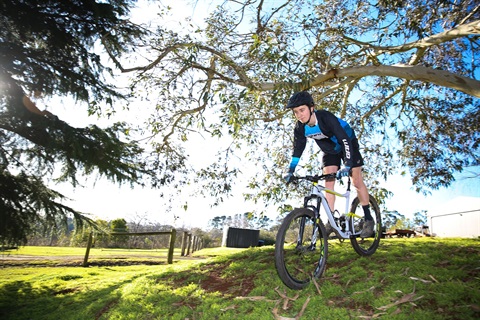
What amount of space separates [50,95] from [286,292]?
8.51 meters

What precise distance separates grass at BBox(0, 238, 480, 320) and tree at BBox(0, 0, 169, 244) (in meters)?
2.51

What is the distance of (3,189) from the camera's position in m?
7.54

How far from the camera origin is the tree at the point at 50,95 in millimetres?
7731

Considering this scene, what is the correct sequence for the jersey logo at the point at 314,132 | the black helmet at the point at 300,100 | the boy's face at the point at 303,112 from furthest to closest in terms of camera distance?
the jersey logo at the point at 314,132 → the boy's face at the point at 303,112 → the black helmet at the point at 300,100

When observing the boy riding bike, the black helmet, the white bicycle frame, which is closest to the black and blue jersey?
the boy riding bike

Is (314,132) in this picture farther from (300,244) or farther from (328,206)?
(300,244)

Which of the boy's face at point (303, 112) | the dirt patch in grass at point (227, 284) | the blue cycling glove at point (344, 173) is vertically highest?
the boy's face at point (303, 112)

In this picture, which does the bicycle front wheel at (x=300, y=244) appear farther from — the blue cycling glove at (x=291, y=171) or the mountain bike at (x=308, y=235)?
the blue cycling glove at (x=291, y=171)

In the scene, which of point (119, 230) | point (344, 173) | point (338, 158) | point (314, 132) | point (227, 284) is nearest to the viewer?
point (344, 173)

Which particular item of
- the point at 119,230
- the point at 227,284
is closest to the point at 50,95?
the point at 227,284

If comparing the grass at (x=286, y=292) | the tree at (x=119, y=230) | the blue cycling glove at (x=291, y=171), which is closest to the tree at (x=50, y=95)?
the grass at (x=286, y=292)

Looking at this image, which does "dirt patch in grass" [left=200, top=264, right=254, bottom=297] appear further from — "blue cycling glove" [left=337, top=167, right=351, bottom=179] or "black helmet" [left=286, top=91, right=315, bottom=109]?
"black helmet" [left=286, top=91, right=315, bottom=109]

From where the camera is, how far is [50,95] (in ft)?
27.8

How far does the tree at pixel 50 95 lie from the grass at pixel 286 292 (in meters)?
2.51
